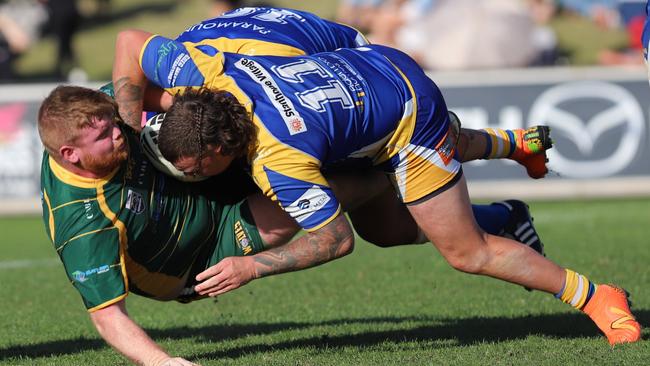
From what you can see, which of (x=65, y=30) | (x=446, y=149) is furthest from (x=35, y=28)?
(x=446, y=149)

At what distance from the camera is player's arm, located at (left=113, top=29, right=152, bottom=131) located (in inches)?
252

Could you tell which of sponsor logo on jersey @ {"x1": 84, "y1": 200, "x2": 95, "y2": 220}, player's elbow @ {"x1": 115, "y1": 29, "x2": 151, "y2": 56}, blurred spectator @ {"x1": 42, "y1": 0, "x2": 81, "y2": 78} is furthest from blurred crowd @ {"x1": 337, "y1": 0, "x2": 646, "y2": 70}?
sponsor logo on jersey @ {"x1": 84, "y1": 200, "x2": 95, "y2": 220}

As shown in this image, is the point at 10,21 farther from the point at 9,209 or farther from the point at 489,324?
the point at 489,324

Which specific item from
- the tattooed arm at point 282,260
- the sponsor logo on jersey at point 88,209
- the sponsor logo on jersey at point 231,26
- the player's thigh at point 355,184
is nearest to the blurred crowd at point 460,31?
the sponsor logo on jersey at point 231,26

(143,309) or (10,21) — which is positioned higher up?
(143,309)

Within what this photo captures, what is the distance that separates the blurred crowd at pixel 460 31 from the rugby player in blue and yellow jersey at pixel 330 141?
13.6 m

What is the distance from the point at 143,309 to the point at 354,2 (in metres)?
14.6

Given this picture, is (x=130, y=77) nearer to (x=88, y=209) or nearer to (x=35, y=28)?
(x=88, y=209)

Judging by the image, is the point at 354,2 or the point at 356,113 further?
the point at 354,2

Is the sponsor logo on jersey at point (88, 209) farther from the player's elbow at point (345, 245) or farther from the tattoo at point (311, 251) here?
the player's elbow at point (345, 245)

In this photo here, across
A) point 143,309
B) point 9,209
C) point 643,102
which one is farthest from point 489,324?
point 9,209

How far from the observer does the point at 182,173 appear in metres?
6.19

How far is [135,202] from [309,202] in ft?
3.24

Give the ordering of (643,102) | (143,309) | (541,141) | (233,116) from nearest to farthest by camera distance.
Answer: (233,116) → (541,141) → (143,309) → (643,102)
